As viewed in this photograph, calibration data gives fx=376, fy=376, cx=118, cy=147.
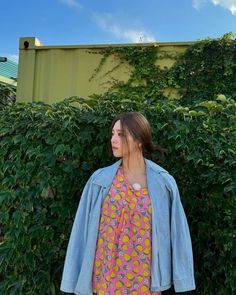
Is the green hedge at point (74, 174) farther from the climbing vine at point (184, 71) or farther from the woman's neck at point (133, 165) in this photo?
the climbing vine at point (184, 71)

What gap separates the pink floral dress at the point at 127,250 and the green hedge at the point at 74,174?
547 millimetres

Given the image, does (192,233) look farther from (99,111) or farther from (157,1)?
(157,1)

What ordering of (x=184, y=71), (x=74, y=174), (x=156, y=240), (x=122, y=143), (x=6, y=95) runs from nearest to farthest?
(x=156, y=240) < (x=122, y=143) < (x=74, y=174) < (x=184, y=71) < (x=6, y=95)

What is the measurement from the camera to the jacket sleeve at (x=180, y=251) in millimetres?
1716

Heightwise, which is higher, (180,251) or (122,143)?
(122,143)

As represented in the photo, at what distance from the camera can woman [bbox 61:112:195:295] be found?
67.5 inches

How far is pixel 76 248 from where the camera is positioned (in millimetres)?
1791

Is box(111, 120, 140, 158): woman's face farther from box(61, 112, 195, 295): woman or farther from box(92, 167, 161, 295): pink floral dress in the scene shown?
box(92, 167, 161, 295): pink floral dress

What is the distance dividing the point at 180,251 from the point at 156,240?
135 millimetres

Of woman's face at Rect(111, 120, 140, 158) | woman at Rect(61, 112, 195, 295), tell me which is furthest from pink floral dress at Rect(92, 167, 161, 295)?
woman's face at Rect(111, 120, 140, 158)

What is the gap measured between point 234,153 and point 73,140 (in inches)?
36.4

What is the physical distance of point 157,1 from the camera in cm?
604

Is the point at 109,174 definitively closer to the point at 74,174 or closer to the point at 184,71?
the point at 74,174

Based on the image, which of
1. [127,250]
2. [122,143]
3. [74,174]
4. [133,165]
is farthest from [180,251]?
[74,174]
